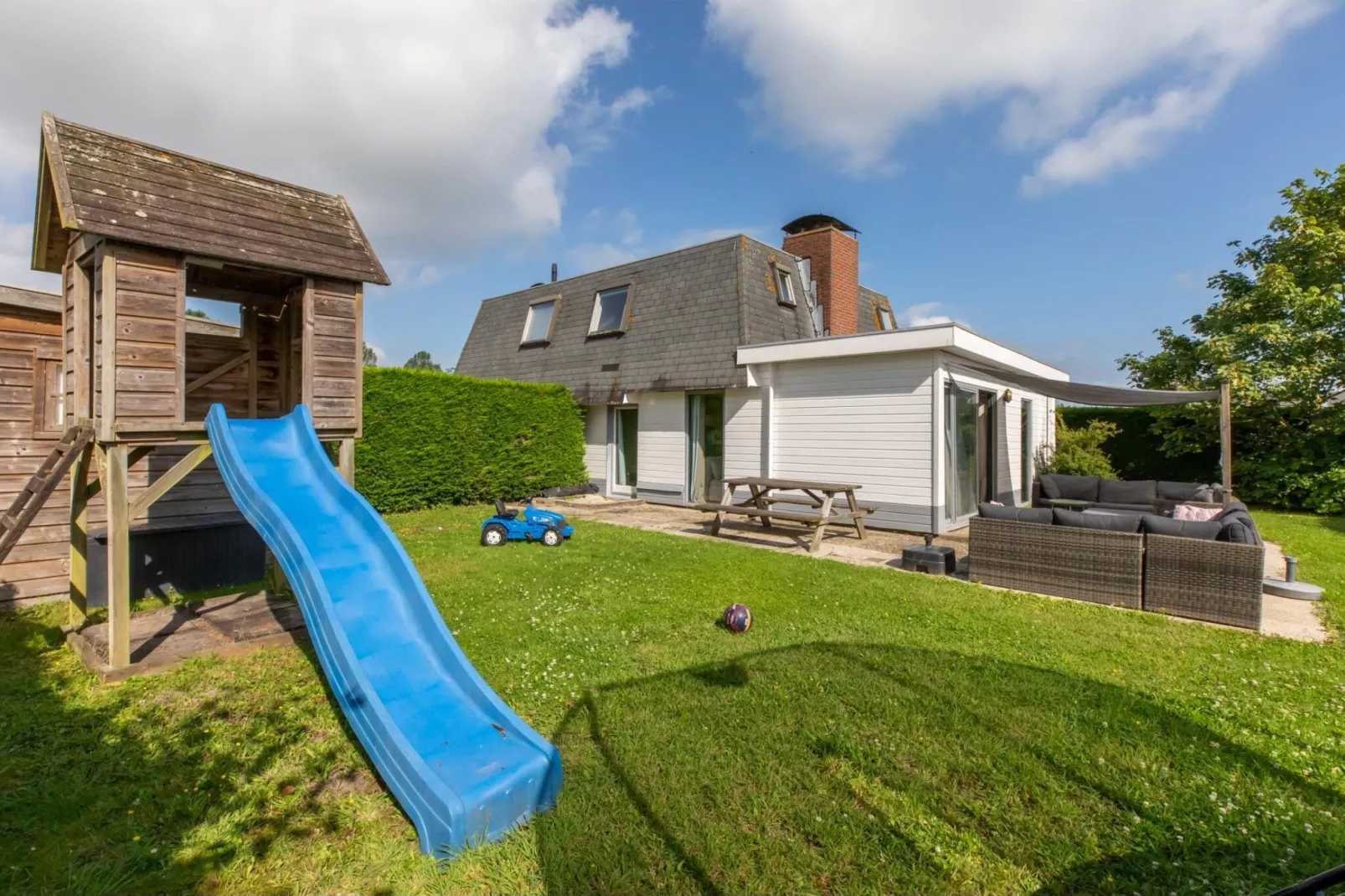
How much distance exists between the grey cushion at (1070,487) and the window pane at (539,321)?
1258cm

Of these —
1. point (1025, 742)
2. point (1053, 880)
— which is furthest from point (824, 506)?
point (1053, 880)

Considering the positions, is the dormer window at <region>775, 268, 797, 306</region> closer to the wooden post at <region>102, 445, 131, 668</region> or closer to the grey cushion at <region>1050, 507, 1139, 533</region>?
the grey cushion at <region>1050, 507, 1139, 533</region>

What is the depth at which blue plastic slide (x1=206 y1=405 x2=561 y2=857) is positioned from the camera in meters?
2.68

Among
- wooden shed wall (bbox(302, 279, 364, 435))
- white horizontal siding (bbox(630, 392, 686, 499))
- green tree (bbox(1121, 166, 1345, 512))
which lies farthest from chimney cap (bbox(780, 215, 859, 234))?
wooden shed wall (bbox(302, 279, 364, 435))

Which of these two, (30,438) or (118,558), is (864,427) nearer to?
(118,558)

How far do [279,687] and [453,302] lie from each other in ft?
60.4

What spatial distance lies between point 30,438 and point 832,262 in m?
14.2

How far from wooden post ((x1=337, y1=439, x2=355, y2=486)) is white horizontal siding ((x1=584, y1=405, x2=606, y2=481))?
9.49 meters

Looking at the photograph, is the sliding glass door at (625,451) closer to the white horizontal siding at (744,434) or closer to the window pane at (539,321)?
the white horizontal siding at (744,434)

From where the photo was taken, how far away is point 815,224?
15320 millimetres

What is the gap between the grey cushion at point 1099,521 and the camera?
6188 millimetres

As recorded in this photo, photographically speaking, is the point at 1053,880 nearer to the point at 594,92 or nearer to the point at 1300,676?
the point at 1300,676

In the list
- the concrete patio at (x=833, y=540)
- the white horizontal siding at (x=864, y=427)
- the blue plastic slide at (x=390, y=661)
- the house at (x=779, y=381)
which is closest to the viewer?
the blue plastic slide at (x=390, y=661)

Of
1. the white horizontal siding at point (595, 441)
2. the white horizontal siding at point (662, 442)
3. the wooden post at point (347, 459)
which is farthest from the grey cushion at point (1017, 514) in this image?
the white horizontal siding at point (595, 441)
